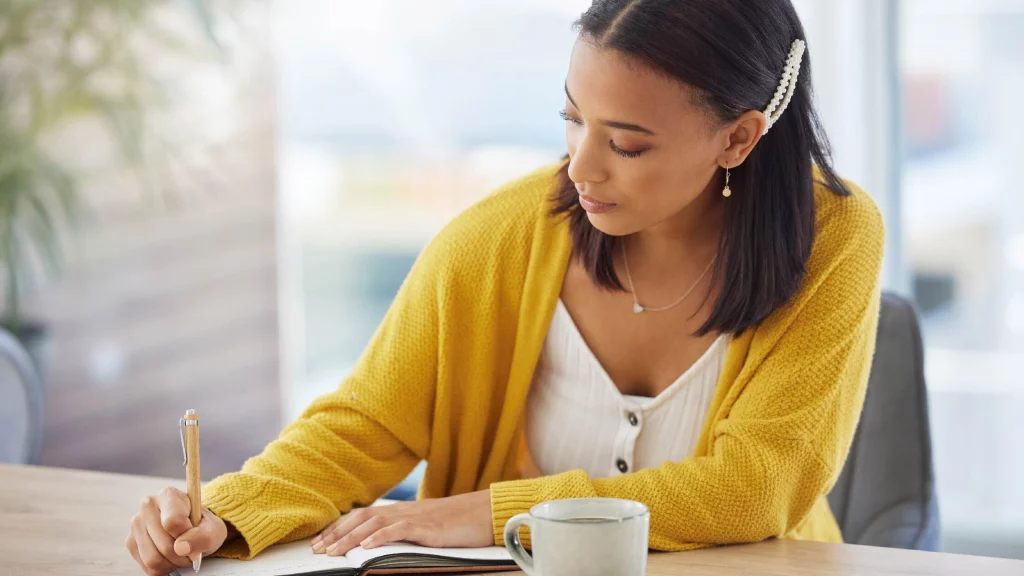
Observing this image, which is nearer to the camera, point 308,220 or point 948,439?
point 948,439

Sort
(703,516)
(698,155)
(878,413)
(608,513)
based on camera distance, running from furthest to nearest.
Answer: (878,413) → (698,155) → (703,516) → (608,513)

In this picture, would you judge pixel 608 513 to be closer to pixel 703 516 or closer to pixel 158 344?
pixel 703 516

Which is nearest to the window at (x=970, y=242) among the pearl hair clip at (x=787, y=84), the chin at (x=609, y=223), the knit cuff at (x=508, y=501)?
the pearl hair clip at (x=787, y=84)

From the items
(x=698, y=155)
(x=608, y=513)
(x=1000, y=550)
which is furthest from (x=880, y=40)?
(x=608, y=513)

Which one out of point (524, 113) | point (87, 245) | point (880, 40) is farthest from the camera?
point (87, 245)

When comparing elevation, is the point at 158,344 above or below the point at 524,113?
below

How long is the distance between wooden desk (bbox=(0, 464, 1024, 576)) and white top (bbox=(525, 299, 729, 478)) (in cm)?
25

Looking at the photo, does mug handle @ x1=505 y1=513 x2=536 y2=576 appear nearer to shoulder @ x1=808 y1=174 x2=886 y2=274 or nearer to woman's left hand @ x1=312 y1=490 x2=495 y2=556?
woman's left hand @ x1=312 y1=490 x2=495 y2=556

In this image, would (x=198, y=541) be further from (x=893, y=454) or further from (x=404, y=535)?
(x=893, y=454)

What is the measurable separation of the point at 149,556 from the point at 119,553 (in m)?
0.11

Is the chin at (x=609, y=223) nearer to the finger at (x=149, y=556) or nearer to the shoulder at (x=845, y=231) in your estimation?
the shoulder at (x=845, y=231)

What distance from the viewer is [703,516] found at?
1121 mm

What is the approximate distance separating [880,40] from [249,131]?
5.83ft

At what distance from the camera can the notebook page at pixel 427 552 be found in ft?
3.45
